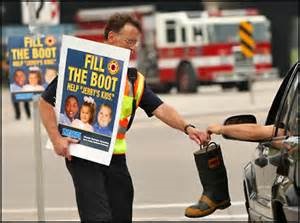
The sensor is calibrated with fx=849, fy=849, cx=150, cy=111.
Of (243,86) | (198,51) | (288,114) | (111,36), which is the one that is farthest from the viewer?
(198,51)

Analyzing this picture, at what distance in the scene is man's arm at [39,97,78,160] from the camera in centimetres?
542

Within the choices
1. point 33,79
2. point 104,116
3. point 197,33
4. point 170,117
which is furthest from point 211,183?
point 197,33

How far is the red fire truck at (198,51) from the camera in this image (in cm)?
3044

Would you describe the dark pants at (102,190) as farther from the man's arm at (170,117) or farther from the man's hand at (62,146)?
the man's arm at (170,117)

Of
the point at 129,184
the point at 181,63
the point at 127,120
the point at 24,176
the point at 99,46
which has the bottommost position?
the point at 181,63

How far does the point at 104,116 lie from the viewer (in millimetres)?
5484

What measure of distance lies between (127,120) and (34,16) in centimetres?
277

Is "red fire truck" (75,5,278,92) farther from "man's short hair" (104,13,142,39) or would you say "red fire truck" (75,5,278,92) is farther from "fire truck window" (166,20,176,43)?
"man's short hair" (104,13,142,39)

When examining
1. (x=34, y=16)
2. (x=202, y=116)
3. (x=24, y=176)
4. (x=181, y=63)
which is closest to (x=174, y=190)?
(x=24, y=176)

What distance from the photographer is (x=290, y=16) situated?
4153cm

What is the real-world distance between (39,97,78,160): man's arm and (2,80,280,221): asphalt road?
3693 mm

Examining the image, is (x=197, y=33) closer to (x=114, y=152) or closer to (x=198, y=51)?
(x=198, y=51)

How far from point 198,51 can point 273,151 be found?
2578 cm

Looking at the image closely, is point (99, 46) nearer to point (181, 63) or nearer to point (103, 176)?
point (103, 176)
